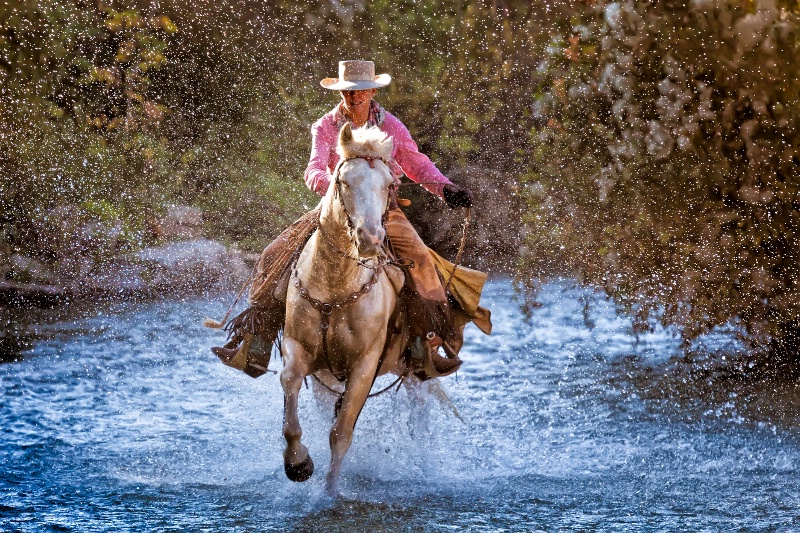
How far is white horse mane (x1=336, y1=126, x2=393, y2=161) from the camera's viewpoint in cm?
468

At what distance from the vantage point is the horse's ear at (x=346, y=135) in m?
4.68

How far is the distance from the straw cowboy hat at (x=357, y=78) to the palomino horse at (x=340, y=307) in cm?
95

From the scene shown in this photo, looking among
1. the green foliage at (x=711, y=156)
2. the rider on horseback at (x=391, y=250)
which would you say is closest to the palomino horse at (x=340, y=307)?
the rider on horseback at (x=391, y=250)

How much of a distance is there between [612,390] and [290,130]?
A: 29.0 ft

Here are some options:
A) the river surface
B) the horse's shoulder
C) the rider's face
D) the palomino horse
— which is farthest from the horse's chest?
the rider's face

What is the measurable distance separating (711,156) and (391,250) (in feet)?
11.0

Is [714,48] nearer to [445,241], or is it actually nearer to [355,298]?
[355,298]

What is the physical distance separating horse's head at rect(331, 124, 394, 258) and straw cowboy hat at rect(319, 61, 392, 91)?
957 millimetres

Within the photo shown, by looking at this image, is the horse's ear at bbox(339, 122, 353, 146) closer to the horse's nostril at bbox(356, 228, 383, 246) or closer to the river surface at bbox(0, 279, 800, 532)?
the horse's nostril at bbox(356, 228, 383, 246)

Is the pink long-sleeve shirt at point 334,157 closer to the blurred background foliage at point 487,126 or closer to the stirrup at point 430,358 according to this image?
the stirrup at point 430,358

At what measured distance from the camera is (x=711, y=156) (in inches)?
312

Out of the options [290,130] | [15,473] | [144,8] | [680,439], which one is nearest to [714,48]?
[680,439]

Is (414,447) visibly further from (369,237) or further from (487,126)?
(487,126)

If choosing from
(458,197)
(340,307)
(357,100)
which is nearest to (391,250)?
(458,197)
